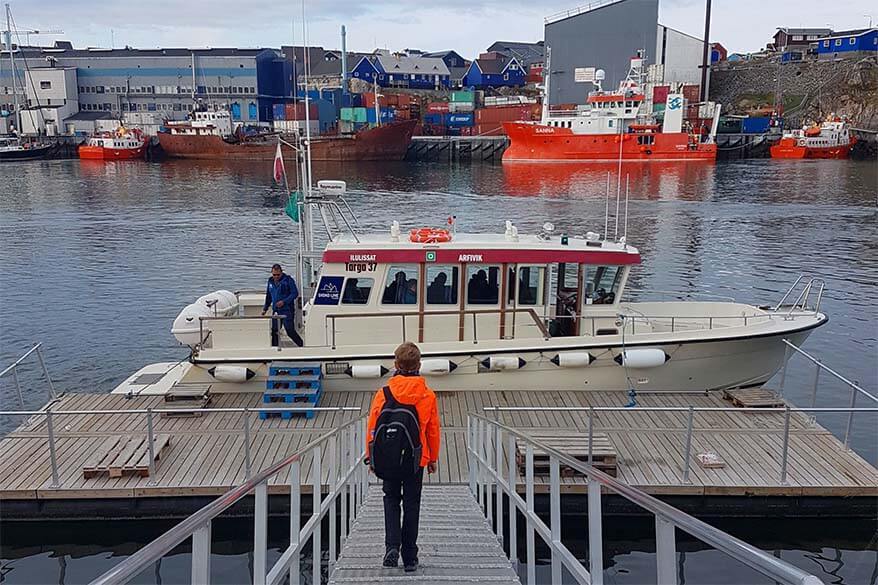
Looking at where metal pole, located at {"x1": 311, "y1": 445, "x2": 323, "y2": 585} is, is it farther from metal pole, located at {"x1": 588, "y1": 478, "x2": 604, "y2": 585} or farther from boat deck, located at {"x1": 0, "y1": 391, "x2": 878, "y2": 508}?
boat deck, located at {"x1": 0, "y1": 391, "x2": 878, "y2": 508}

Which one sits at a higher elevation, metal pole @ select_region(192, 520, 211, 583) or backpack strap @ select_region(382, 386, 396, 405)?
metal pole @ select_region(192, 520, 211, 583)

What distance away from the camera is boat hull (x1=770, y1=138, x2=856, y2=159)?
75688 millimetres

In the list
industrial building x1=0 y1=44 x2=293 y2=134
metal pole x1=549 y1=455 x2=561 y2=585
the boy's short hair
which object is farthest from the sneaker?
industrial building x1=0 y1=44 x2=293 y2=134

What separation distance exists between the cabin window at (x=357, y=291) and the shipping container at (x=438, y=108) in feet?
294

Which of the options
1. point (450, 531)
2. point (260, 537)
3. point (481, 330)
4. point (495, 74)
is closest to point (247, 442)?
point (450, 531)

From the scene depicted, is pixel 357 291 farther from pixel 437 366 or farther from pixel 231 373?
pixel 231 373

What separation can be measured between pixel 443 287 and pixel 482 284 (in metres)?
0.62

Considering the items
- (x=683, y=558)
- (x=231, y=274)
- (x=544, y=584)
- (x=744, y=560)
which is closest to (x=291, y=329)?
(x=544, y=584)

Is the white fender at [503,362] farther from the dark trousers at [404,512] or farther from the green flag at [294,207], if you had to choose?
the dark trousers at [404,512]

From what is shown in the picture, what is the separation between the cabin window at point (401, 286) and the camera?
476 inches

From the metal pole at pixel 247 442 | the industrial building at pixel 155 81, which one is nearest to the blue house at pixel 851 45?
the industrial building at pixel 155 81

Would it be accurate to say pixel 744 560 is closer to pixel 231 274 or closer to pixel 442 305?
pixel 442 305

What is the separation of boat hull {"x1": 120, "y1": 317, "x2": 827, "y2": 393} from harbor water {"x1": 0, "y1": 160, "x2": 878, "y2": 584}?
273 cm

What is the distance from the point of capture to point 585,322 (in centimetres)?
1248
